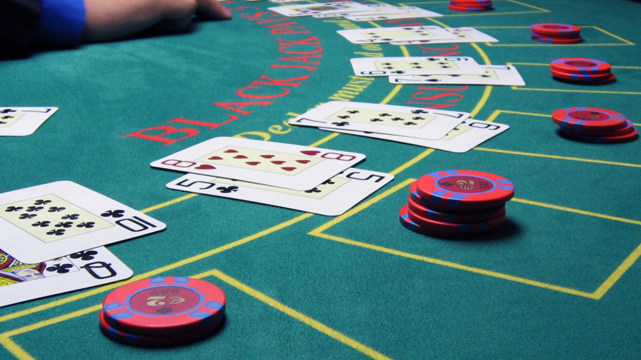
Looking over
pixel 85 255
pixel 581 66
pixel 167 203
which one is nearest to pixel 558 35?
pixel 581 66

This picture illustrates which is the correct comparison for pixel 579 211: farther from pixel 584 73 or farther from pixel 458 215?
pixel 584 73

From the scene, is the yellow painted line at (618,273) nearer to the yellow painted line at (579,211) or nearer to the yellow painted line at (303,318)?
the yellow painted line at (579,211)

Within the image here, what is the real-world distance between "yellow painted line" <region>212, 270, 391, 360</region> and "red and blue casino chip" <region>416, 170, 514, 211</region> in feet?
2.78

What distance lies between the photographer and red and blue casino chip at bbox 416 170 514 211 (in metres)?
2.80

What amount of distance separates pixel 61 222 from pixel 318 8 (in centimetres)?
651

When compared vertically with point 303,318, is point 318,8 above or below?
above

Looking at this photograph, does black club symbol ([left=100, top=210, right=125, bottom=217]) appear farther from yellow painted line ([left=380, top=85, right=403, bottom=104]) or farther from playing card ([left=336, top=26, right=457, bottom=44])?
playing card ([left=336, top=26, right=457, bottom=44])

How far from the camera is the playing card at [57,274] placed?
2.42 meters

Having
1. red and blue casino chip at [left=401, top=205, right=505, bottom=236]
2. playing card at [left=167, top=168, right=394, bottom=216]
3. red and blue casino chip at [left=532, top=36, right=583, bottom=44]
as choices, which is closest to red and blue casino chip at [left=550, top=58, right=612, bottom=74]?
red and blue casino chip at [left=532, top=36, right=583, bottom=44]

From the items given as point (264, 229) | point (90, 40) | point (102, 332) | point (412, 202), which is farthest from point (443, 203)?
point (90, 40)

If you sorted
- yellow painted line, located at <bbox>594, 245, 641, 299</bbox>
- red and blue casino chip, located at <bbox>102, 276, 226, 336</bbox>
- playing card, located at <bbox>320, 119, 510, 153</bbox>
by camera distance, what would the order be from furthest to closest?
playing card, located at <bbox>320, 119, 510, 153</bbox> → yellow painted line, located at <bbox>594, 245, 641, 299</bbox> → red and blue casino chip, located at <bbox>102, 276, 226, 336</bbox>

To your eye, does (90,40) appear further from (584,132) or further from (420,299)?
(420,299)

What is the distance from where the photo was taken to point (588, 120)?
4.11 meters

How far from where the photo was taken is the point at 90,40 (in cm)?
670
